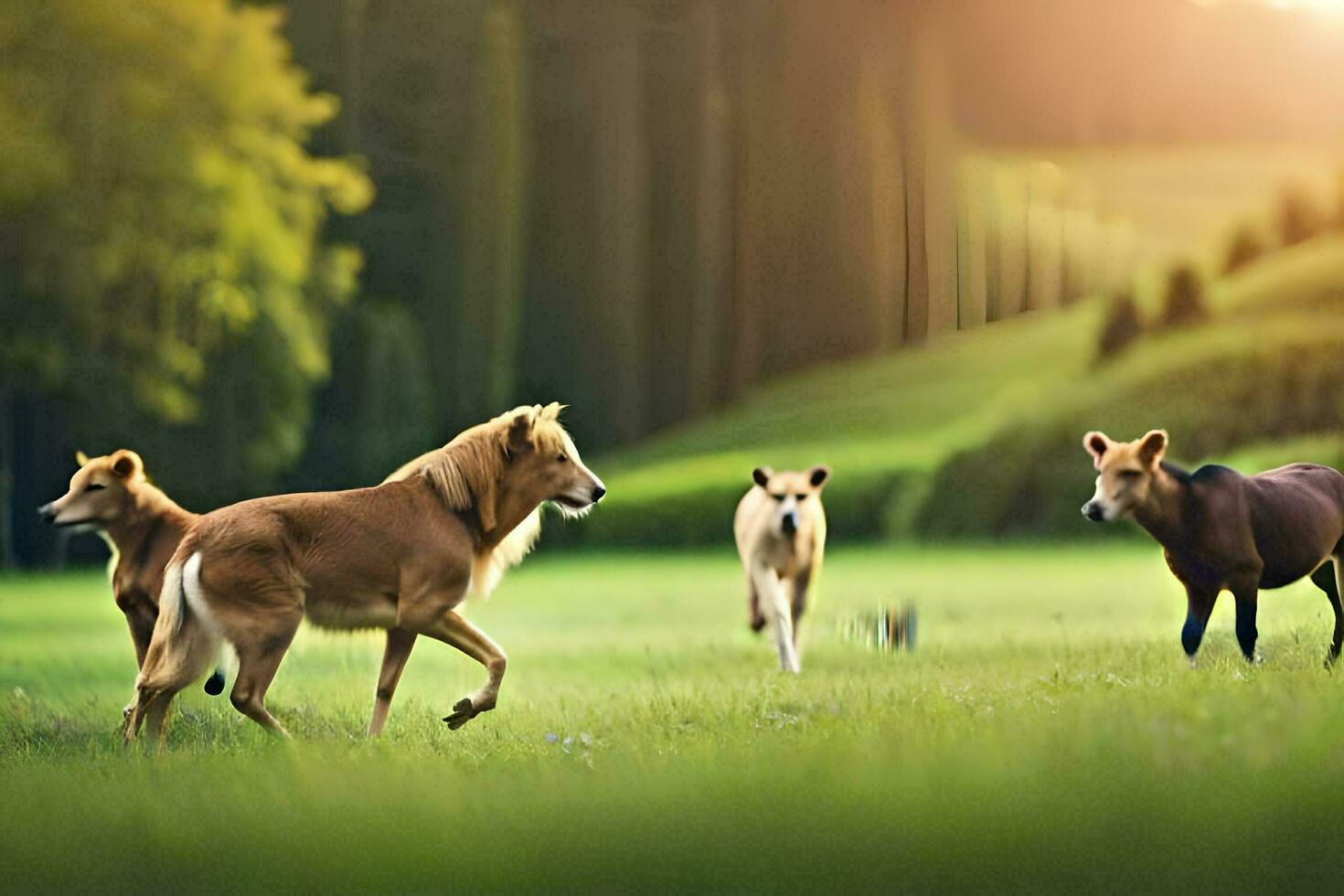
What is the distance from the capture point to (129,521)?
24.9 feet

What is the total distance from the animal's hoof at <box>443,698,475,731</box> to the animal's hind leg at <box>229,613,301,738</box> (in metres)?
0.69

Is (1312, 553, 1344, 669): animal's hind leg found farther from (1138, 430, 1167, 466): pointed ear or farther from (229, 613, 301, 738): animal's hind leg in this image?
(229, 613, 301, 738): animal's hind leg

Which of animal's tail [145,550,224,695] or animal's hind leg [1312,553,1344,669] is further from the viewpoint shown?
animal's hind leg [1312,553,1344,669]

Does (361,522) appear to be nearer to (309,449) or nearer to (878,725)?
(878,725)

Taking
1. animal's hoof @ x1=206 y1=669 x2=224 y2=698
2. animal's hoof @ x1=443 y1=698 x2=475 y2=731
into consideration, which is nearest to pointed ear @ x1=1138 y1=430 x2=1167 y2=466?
animal's hoof @ x1=443 y1=698 x2=475 y2=731

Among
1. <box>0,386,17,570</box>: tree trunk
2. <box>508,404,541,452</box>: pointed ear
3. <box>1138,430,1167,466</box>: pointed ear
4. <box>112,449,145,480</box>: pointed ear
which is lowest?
<box>0,386,17,570</box>: tree trunk

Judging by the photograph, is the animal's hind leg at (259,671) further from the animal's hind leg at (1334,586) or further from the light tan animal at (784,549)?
the animal's hind leg at (1334,586)

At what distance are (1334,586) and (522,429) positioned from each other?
4.20 m

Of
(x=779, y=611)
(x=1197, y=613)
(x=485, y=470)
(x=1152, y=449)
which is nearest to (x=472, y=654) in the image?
(x=485, y=470)

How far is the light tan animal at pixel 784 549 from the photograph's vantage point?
933 cm

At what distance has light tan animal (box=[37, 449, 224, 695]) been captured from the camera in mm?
7453

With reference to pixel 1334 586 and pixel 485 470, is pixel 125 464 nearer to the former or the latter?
pixel 485 470

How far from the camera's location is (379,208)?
1681 centimetres

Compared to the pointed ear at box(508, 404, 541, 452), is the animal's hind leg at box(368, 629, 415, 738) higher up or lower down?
lower down
